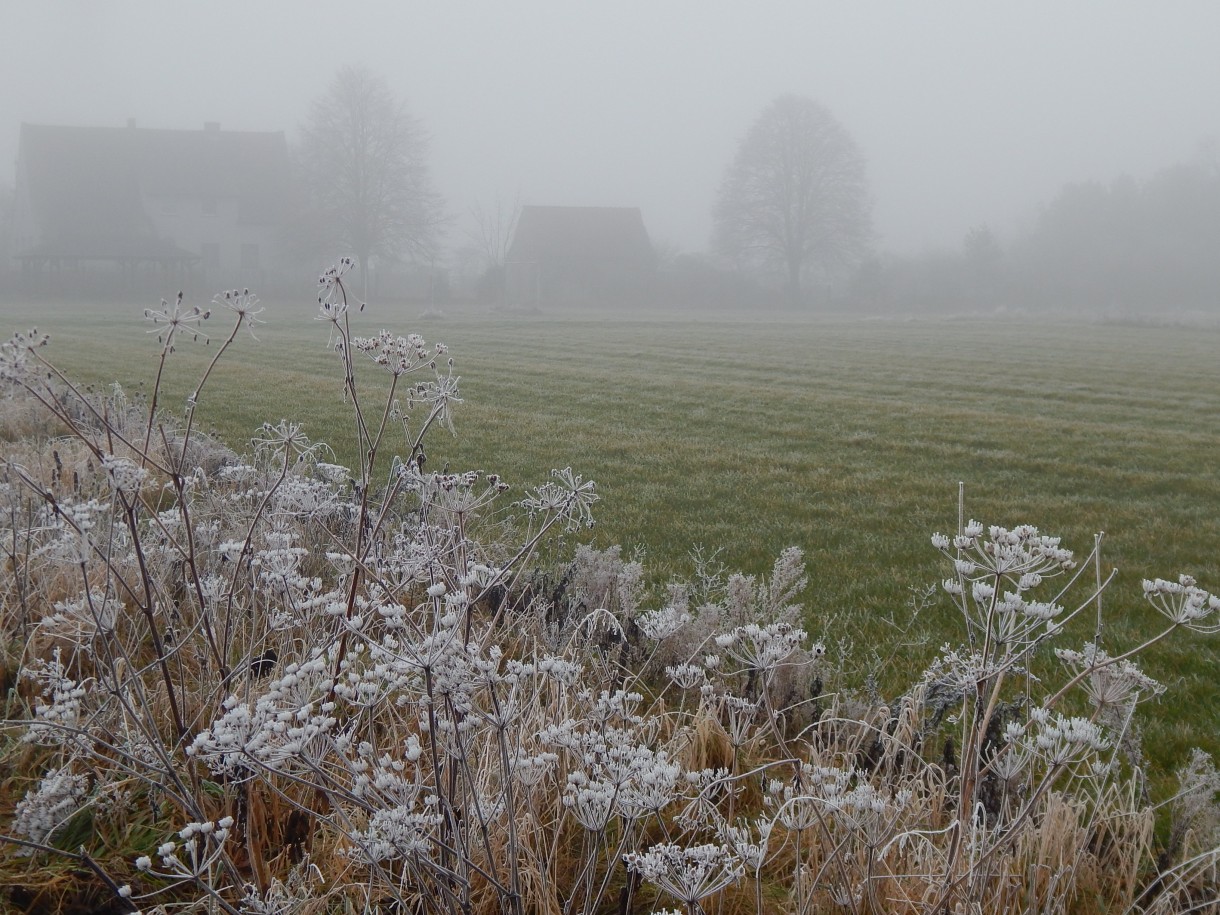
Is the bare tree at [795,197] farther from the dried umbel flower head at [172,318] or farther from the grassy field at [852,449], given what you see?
the dried umbel flower head at [172,318]

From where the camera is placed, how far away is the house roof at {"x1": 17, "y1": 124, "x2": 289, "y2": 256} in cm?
4756

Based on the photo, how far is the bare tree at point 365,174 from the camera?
49625mm

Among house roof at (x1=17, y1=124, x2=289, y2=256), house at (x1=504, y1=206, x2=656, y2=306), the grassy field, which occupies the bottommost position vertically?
the grassy field

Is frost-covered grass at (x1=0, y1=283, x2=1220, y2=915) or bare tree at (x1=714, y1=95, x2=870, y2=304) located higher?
bare tree at (x1=714, y1=95, x2=870, y2=304)

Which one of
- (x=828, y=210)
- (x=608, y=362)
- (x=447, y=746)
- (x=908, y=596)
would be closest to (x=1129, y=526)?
(x=908, y=596)

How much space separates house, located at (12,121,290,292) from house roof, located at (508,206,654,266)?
1490 cm

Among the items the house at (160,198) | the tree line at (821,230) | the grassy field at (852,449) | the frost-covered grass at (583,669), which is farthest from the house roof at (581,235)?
the frost-covered grass at (583,669)

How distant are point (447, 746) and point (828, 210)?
5819 cm

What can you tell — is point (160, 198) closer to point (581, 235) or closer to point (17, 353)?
point (581, 235)

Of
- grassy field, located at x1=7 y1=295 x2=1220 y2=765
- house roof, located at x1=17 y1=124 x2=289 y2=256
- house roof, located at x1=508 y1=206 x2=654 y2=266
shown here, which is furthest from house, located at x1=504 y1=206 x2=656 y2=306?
grassy field, located at x1=7 y1=295 x2=1220 y2=765

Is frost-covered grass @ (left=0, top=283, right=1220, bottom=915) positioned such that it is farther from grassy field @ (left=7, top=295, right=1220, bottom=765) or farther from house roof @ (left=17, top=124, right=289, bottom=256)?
house roof @ (left=17, top=124, right=289, bottom=256)

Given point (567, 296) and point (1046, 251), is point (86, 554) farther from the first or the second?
point (1046, 251)

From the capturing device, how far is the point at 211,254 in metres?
50.9

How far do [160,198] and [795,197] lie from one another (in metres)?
35.6
